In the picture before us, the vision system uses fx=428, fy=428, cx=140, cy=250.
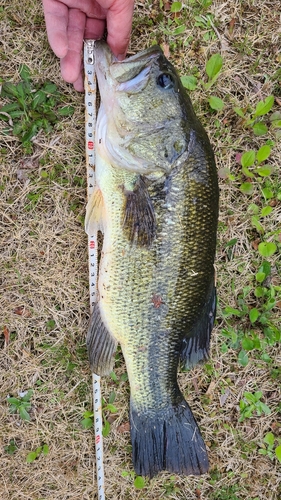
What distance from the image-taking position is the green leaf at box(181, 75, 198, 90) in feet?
7.63

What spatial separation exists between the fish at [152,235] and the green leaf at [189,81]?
446mm

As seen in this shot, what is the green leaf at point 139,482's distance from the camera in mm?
2432

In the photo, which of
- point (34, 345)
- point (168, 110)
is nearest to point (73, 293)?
point (34, 345)

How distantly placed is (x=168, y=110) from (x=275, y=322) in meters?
1.43

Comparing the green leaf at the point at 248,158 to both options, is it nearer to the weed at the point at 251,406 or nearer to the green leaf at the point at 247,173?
the green leaf at the point at 247,173

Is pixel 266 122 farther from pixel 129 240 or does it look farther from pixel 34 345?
pixel 34 345

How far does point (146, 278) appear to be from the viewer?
1.93m

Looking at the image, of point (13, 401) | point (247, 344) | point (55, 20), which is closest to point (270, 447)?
point (247, 344)

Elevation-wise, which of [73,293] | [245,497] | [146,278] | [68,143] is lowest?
[245,497]

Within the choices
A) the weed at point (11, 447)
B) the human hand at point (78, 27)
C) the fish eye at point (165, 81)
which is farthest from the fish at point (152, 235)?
the weed at point (11, 447)


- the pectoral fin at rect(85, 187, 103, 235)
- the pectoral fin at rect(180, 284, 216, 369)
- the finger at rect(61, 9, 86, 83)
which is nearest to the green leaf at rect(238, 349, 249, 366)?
the pectoral fin at rect(180, 284, 216, 369)

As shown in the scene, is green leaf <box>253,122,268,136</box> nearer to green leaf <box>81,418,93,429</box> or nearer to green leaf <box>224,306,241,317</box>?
green leaf <box>224,306,241,317</box>

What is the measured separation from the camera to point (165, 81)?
5.98ft

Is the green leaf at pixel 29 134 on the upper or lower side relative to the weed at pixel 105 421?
upper
